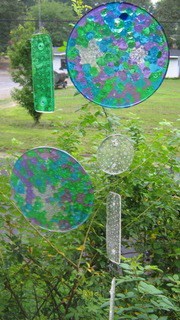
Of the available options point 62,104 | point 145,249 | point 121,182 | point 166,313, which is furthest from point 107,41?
point 62,104

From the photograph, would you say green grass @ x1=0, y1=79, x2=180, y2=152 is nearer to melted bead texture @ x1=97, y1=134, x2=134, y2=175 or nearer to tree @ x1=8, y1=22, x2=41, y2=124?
tree @ x1=8, y1=22, x2=41, y2=124

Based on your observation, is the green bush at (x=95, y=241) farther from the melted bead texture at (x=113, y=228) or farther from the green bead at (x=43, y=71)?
the green bead at (x=43, y=71)

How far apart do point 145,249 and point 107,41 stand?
0.86 meters

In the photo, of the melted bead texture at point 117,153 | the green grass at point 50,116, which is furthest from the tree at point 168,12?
the melted bead texture at point 117,153

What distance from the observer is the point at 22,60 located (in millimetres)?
10352

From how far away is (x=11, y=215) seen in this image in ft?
6.56

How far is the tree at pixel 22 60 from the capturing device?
33.6 ft

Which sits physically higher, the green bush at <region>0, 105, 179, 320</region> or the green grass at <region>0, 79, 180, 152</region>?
the green bush at <region>0, 105, 179, 320</region>

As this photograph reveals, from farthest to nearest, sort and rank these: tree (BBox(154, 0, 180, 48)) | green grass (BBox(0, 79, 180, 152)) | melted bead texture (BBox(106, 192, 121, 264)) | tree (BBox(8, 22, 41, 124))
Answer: tree (BBox(154, 0, 180, 48)), tree (BBox(8, 22, 41, 124)), green grass (BBox(0, 79, 180, 152)), melted bead texture (BBox(106, 192, 121, 264))

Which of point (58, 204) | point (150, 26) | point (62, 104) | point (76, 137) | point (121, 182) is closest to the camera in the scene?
point (150, 26)

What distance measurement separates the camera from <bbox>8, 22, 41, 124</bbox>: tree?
10.2 metres

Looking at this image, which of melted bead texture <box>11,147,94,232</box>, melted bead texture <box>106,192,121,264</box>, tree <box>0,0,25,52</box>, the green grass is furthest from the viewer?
tree <box>0,0,25,52</box>

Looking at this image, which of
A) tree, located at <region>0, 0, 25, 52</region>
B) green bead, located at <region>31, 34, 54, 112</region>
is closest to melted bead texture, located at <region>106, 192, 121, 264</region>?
green bead, located at <region>31, 34, 54, 112</region>

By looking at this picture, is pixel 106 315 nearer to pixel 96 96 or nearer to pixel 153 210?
pixel 153 210
